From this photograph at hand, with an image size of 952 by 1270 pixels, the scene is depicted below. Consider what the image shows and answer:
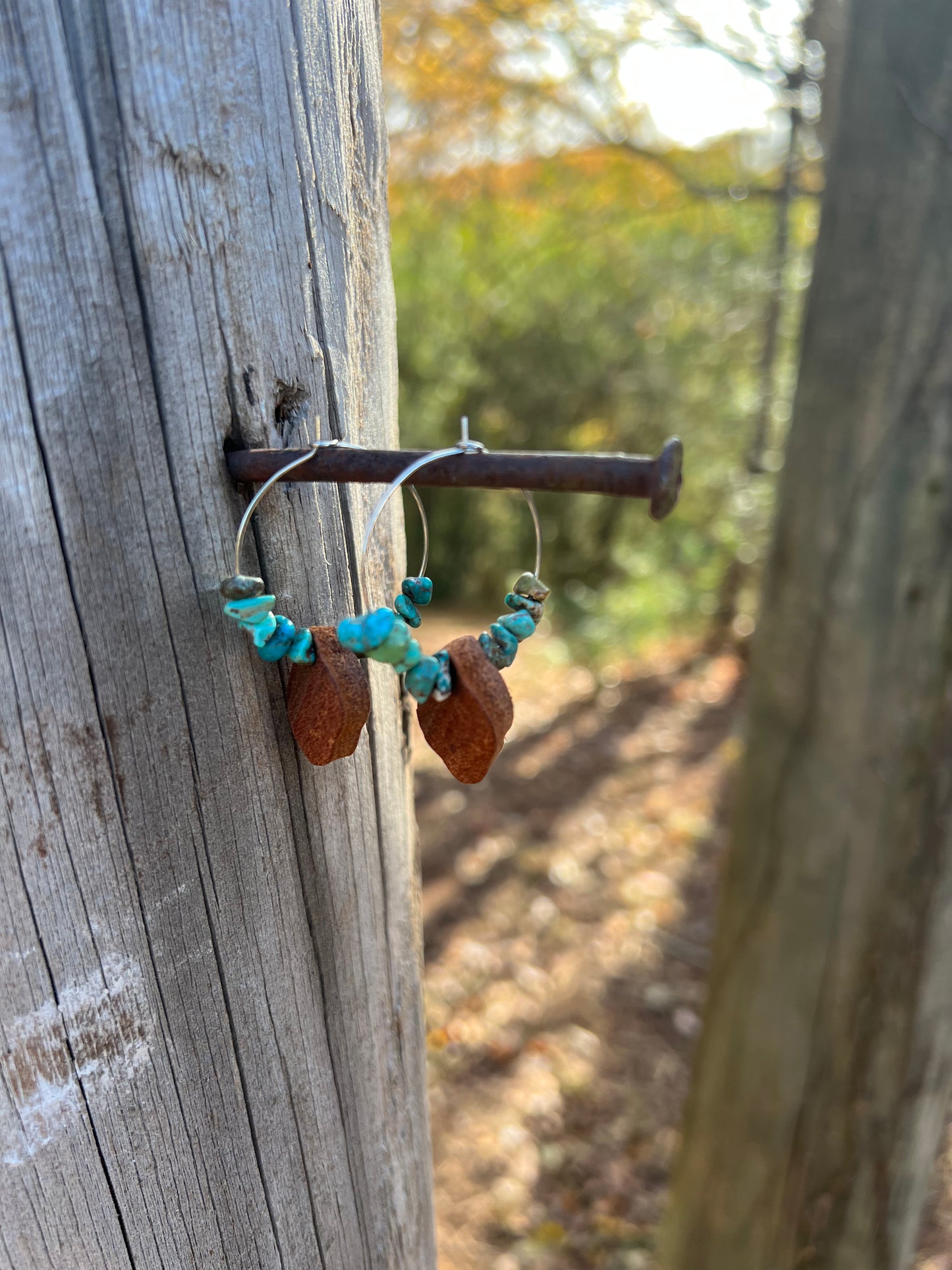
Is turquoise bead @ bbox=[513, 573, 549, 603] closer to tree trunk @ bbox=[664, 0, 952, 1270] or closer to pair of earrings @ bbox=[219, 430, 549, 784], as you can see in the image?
pair of earrings @ bbox=[219, 430, 549, 784]

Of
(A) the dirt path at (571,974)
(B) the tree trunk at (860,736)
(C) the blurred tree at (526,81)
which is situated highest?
(C) the blurred tree at (526,81)

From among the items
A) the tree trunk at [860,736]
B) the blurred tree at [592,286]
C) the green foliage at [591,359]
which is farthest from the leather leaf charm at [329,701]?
the green foliage at [591,359]

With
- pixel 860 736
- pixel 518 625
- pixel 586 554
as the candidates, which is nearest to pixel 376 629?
pixel 518 625

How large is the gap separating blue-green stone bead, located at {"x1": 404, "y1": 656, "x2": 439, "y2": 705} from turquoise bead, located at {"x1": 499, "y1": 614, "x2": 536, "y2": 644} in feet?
0.41

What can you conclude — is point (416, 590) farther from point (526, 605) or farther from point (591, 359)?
point (591, 359)

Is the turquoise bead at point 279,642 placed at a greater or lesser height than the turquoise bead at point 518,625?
greater

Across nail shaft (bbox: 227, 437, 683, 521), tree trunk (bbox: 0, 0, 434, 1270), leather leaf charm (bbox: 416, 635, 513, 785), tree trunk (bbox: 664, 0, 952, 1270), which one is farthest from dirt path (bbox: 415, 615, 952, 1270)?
nail shaft (bbox: 227, 437, 683, 521)

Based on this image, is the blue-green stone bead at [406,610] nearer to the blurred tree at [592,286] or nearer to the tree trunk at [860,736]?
the tree trunk at [860,736]

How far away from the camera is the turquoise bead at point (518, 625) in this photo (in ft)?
3.07

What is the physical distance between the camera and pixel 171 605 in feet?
2.52

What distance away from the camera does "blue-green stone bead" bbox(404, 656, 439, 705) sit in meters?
0.82

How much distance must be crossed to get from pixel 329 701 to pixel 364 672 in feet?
0.17

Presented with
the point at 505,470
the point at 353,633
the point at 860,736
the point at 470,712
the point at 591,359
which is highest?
the point at 505,470

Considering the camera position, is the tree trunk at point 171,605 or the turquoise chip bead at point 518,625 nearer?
the tree trunk at point 171,605
